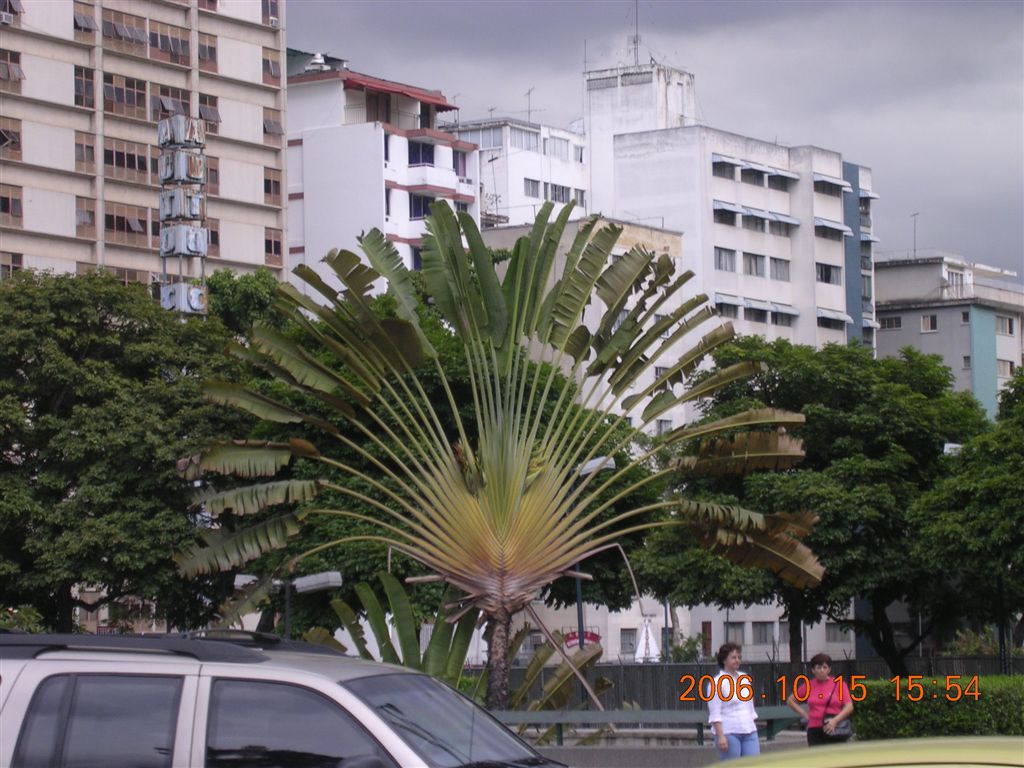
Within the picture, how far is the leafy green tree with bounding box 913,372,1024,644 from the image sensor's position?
3316 cm

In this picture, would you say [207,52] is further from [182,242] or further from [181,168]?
[182,242]

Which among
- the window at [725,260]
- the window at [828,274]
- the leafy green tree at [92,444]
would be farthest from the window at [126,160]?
the window at [828,274]

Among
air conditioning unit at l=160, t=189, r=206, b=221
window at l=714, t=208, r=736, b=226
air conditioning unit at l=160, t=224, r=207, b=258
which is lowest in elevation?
air conditioning unit at l=160, t=224, r=207, b=258

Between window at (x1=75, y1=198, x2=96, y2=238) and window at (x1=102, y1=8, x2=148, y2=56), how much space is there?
697 cm

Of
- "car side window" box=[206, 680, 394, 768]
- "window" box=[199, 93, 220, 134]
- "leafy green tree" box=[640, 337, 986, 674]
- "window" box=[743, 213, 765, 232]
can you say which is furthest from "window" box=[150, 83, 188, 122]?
"car side window" box=[206, 680, 394, 768]

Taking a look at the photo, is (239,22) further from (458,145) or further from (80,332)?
(80,332)

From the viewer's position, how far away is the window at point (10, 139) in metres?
61.6

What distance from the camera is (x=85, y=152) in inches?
2544

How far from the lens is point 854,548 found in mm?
38875

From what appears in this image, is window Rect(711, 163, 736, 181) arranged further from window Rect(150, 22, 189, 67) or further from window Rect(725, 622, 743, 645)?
window Rect(150, 22, 189, 67)

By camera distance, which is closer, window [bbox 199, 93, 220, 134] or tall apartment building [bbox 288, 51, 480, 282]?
window [bbox 199, 93, 220, 134]

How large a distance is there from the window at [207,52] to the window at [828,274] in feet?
117

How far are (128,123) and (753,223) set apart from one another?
114 feet

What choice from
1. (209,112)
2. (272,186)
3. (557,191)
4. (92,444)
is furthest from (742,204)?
(92,444)
